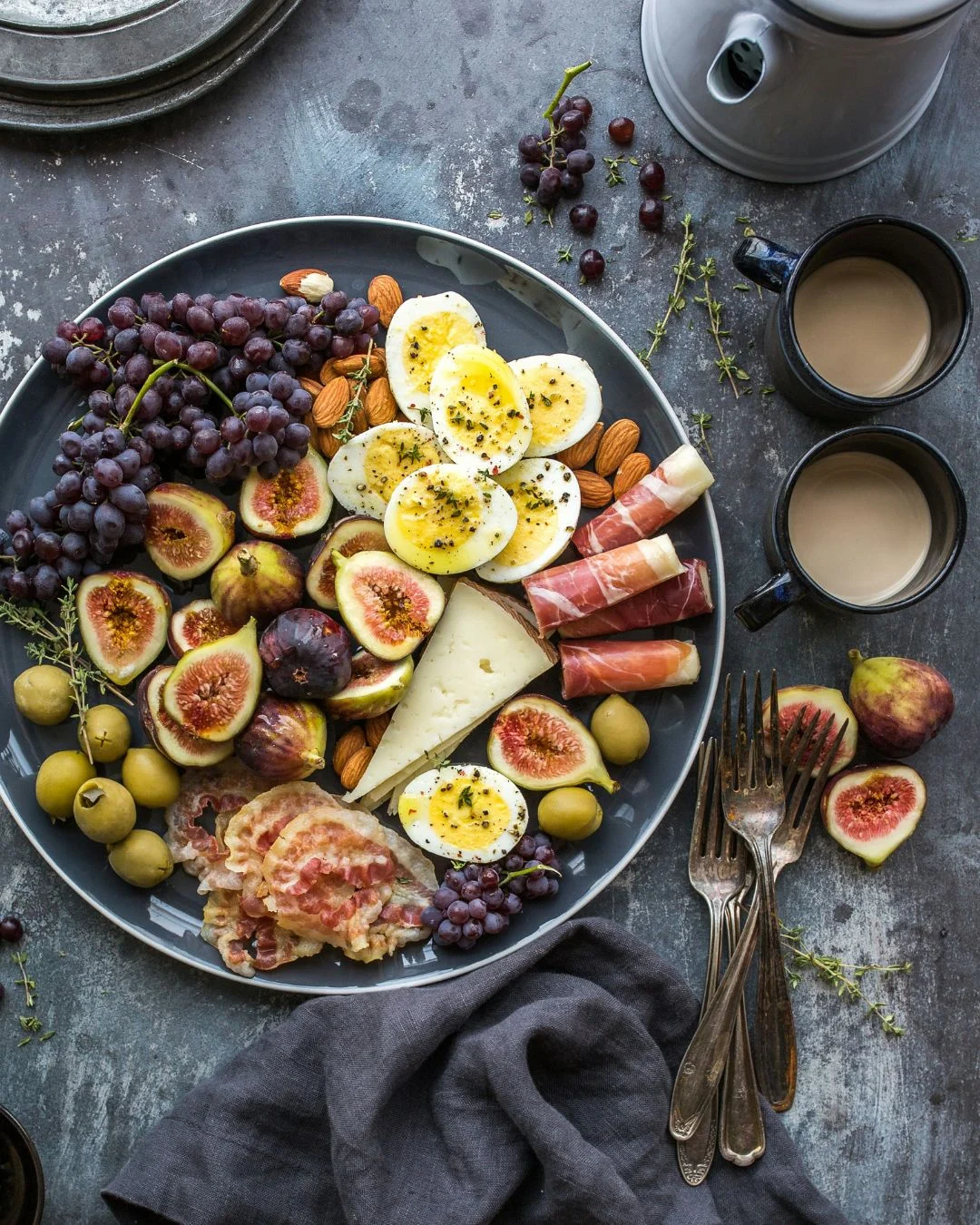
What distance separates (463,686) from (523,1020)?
2.30 ft

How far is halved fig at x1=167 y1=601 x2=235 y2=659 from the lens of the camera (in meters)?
2.18

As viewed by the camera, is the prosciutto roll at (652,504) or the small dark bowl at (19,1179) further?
the prosciutto roll at (652,504)

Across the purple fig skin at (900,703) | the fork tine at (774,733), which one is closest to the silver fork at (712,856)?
the fork tine at (774,733)

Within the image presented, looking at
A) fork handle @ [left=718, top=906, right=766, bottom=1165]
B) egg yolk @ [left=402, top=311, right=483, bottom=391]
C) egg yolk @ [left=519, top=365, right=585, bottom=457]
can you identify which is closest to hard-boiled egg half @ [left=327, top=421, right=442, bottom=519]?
egg yolk @ [left=402, top=311, right=483, bottom=391]

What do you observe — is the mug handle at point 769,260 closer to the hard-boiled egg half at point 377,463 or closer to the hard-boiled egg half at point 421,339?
the hard-boiled egg half at point 421,339

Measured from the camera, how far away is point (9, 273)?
7.66ft

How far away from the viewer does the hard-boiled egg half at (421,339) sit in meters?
2.22

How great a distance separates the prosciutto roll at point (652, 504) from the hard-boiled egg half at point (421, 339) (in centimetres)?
45

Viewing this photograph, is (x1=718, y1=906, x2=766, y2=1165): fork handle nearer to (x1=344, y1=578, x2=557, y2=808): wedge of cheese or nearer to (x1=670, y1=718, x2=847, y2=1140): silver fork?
(x1=670, y1=718, x2=847, y2=1140): silver fork

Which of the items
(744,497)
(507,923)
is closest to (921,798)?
(744,497)

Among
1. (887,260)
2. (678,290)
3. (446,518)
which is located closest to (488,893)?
(446,518)

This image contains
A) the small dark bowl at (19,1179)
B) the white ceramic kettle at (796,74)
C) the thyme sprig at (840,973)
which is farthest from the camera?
the thyme sprig at (840,973)

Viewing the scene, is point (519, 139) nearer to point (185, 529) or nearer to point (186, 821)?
point (185, 529)

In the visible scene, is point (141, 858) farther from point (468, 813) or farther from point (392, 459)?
point (392, 459)
